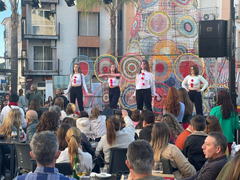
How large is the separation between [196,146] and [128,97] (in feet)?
27.8

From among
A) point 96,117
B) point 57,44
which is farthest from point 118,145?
point 57,44

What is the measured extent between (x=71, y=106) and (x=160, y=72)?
4.81 m

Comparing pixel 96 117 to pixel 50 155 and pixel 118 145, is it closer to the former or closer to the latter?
pixel 118 145

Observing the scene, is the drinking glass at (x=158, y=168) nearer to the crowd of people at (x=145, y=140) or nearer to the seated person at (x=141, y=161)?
→ the crowd of people at (x=145, y=140)

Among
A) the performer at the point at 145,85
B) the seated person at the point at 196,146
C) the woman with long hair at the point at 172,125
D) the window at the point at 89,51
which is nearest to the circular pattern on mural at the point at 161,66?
the performer at the point at 145,85

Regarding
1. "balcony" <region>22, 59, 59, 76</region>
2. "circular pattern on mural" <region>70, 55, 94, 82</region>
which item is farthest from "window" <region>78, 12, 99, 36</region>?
"circular pattern on mural" <region>70, 55, 94, 82</region>

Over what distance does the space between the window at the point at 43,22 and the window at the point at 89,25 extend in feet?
7.87

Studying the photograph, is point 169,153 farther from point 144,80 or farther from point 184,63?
point 184,63

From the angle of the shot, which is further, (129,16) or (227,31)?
(129,16)

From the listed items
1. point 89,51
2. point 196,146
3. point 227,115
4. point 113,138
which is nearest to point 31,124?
point 113,138

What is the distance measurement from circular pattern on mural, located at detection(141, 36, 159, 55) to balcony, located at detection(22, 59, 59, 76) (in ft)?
70.0

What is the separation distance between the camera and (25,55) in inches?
1363

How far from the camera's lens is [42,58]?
114 feet

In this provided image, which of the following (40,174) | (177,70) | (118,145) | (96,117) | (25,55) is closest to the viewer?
(40,174)
